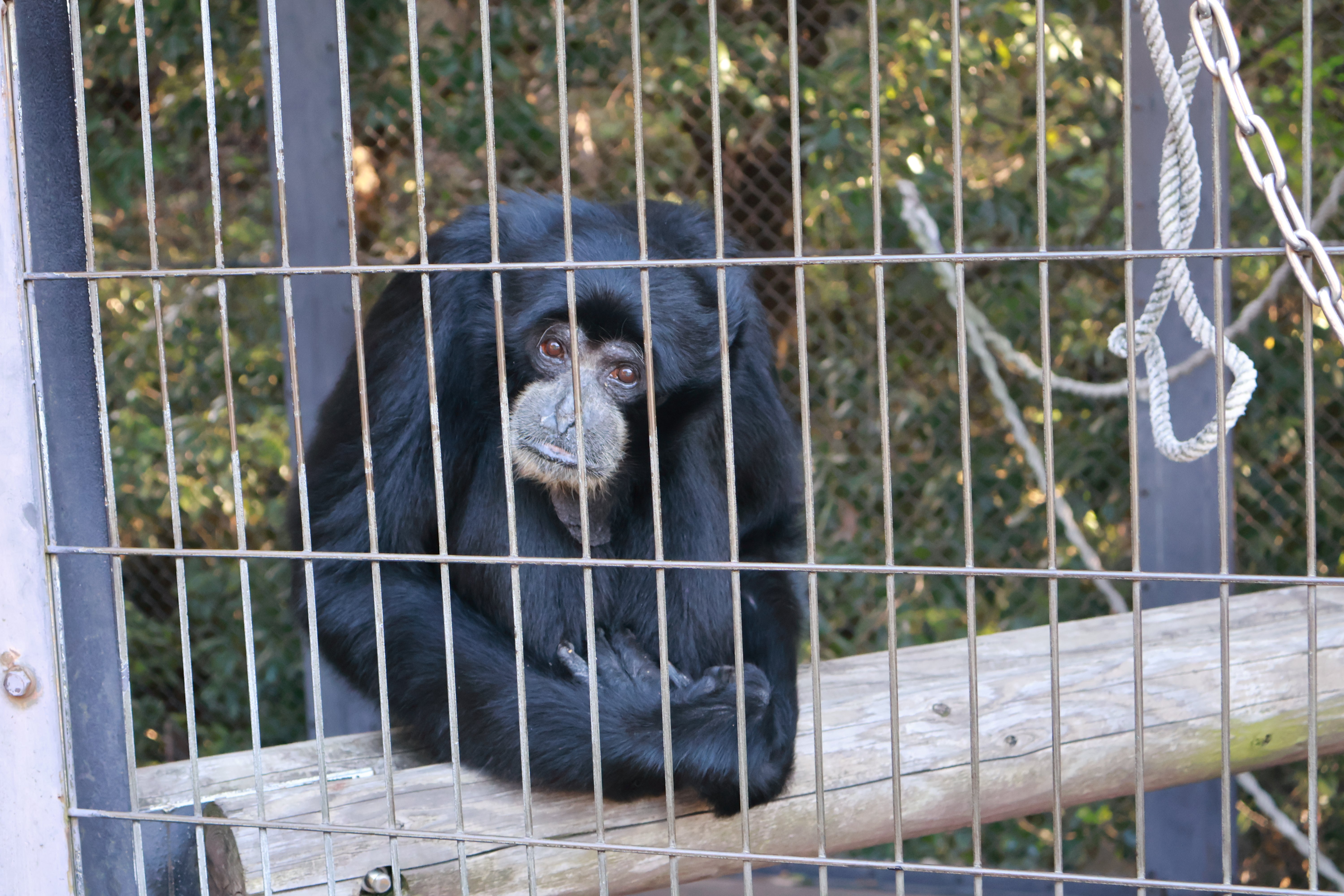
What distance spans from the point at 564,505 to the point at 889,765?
3.10 ft

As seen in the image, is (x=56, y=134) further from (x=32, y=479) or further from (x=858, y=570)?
(x=858, y=570)

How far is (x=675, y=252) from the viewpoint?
261 cm

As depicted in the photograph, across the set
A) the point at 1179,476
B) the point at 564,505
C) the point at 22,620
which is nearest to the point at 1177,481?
the point at 1179,476

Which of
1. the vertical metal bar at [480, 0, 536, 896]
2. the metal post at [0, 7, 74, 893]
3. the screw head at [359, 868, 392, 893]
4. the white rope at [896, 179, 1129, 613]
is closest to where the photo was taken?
the vertical metal bar at [480, 0, 536, 896]

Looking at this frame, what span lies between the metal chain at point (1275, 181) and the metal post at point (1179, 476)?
78.0 inches

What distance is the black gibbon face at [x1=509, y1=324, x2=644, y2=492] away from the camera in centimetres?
238

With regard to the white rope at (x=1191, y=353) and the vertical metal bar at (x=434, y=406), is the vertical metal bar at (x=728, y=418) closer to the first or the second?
the vertical metal bar at (x=434, y=406)

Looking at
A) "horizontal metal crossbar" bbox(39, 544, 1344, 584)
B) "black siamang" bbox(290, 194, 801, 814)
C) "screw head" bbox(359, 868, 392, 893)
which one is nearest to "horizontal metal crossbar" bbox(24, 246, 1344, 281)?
"horizontal metal crossbar" bbox(39, 544, 1344, 584)

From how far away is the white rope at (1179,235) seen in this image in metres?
1.42

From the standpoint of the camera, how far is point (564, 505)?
8.79 feet

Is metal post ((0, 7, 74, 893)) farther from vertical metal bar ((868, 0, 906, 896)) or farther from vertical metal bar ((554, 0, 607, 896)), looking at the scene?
vertical metal bar ((868, 0, 906, 896))

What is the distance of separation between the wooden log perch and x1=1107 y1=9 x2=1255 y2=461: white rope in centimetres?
68

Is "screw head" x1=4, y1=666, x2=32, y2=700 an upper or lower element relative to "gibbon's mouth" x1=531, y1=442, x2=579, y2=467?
lower

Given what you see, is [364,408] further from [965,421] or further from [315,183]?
[315,183]
